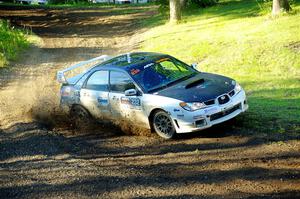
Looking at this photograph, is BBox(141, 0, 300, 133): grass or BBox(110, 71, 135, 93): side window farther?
BBox(141, 0, 300, 133): grass

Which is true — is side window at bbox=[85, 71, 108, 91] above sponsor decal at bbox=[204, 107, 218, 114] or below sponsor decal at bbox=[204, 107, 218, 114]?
above

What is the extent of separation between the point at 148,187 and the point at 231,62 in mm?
10684

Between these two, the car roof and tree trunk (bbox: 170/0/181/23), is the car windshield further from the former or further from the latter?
tree trunk (bbox: 170/0/181/23)

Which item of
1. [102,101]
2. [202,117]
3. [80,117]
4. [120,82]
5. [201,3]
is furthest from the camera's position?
[201,3]

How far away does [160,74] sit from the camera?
10.7m

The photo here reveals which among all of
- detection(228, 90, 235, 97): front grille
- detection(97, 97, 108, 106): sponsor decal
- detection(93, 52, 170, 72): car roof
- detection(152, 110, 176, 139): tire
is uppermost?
detection(93, 52, 170, 72): car roof

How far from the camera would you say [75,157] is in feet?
31.9

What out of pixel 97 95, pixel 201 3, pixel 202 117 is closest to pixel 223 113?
pixel 202 117

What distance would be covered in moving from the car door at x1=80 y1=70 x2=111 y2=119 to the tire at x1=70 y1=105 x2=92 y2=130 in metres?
0.20

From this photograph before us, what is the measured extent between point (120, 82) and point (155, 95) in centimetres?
117

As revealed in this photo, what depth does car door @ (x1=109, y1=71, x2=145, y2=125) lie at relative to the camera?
10.4 meters

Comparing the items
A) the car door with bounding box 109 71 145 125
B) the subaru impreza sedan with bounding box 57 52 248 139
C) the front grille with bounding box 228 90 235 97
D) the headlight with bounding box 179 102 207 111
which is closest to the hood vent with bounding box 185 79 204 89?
the subaru impreza sedan with bounding box 57 52 248 139

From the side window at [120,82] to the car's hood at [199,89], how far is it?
852 mm

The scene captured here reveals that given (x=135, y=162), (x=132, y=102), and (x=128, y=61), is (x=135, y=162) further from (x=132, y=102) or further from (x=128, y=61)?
(x=128, y=61)
